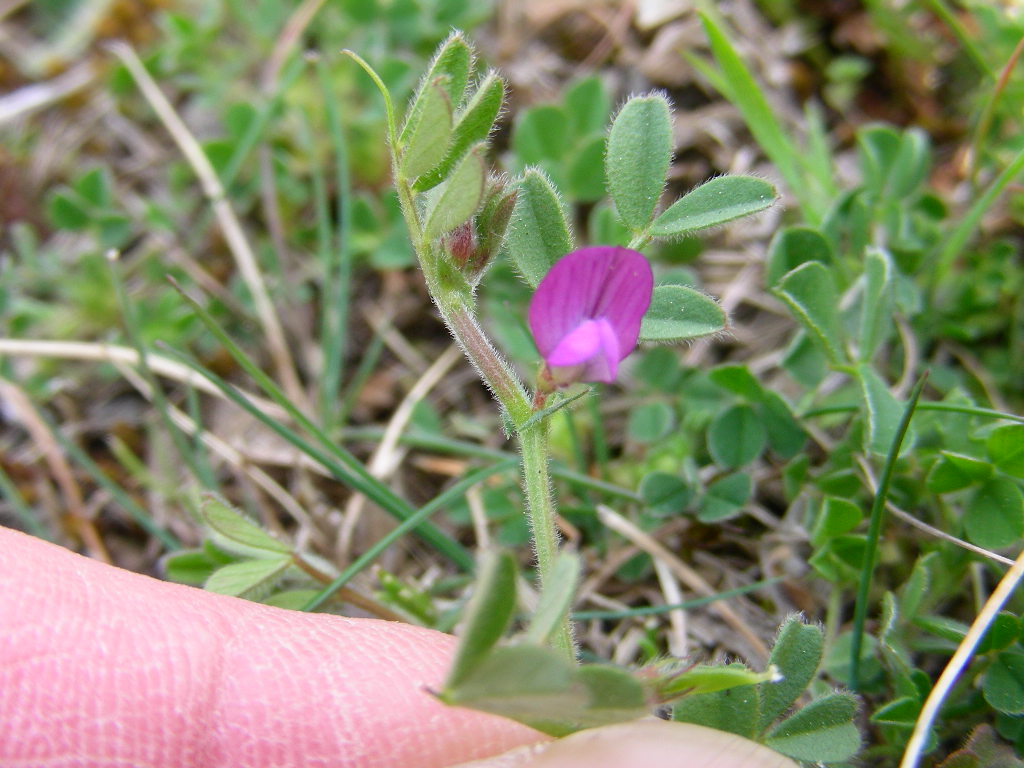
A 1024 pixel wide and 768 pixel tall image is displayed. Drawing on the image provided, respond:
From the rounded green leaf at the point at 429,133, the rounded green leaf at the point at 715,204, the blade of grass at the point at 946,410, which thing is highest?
the rounded green leaf at the point at 429,133

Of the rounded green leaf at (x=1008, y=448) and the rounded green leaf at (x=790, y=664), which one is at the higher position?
the rounded green leaf at (x=1008, y=448)

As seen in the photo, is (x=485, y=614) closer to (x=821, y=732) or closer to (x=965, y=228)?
(x=821, y=732)

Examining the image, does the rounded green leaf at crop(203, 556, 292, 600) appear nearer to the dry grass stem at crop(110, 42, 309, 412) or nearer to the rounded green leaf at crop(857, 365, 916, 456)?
the dry grass stem at crop(110, 42, 309, 412)

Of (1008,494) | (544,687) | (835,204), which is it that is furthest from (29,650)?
(835,204)

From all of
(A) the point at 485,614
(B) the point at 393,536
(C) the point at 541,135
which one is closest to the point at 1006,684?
(A) the point at 485,614

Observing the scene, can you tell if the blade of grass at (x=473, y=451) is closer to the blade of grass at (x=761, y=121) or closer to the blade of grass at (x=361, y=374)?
the blade of grass at (x=361, y=374)

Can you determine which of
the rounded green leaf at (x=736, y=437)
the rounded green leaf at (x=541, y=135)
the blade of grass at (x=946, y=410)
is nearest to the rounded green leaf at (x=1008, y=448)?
the blade of grass at (x=946, y=410)

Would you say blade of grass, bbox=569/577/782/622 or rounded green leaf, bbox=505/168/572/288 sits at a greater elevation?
rounded green leaf, bbox=505/168/572/288

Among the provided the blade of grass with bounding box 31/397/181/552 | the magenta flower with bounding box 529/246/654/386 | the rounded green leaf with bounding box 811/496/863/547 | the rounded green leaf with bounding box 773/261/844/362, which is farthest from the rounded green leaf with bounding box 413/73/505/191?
the blade of grass with bounding box 31/397/181/552
